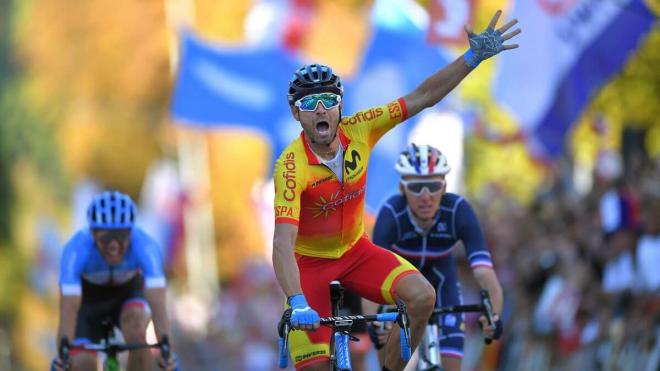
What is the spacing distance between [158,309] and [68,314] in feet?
2.45

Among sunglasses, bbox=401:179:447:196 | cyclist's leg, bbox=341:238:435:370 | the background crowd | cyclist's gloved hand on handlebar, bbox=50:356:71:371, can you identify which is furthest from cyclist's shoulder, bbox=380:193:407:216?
the background crowd

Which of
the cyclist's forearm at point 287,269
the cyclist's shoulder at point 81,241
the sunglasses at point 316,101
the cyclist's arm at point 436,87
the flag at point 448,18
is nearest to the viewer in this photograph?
the cyclist's forearm at point 287,269

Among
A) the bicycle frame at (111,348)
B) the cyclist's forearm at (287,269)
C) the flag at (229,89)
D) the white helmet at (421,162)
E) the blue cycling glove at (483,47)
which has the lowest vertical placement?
the bicycle frame at (111,348)

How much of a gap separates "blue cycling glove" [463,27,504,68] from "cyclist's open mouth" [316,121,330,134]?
4.00 ft

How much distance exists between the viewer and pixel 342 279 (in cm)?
1153

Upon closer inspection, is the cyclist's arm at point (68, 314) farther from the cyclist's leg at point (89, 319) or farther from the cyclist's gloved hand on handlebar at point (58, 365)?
the cyclist's leg at point (89, 319)

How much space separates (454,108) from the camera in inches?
921

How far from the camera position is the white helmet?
13172mm

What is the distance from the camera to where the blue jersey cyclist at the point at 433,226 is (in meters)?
13.1

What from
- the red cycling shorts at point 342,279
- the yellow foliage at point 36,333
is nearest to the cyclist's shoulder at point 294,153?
the red cycling shorts at point 342,279

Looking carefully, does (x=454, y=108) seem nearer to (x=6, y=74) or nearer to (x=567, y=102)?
(x=567, y=102)

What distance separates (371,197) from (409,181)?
7.59 meters

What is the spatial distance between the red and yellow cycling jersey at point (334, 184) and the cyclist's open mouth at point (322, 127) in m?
0.21

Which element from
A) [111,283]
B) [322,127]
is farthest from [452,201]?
[111,283]
